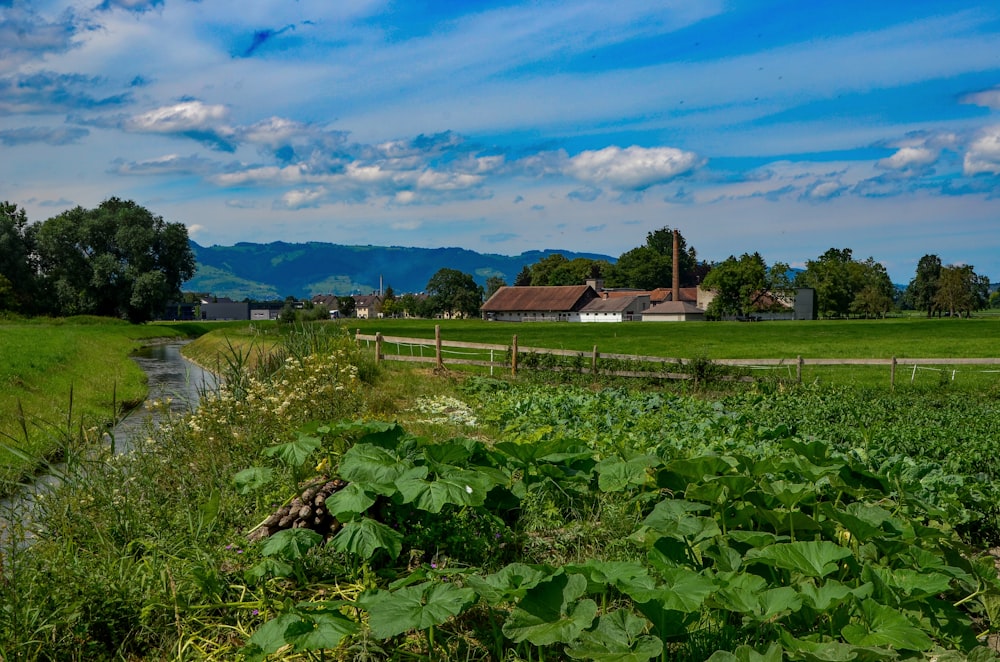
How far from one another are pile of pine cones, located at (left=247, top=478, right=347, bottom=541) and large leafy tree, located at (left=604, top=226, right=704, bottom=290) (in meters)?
147

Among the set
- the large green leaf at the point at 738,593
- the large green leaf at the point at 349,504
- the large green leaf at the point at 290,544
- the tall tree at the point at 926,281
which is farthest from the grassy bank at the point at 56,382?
the tall tree at the point at 926,281

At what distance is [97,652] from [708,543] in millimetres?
3571

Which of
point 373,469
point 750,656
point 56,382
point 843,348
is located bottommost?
point 56,382

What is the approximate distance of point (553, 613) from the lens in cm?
346

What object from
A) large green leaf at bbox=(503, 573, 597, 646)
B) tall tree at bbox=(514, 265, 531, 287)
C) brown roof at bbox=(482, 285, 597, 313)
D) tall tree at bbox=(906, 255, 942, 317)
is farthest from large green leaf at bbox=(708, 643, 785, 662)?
tall tree at bbox=(514, 265, 531, 287)

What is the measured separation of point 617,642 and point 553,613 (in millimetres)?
352

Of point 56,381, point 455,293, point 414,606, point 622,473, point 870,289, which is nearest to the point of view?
point 414,606

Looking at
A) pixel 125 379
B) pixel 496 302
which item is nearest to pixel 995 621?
pixel 125 379

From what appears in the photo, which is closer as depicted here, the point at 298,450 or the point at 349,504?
the point at 349,504

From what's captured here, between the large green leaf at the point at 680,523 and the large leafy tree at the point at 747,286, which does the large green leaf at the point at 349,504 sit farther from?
the large leafy tree at the point at 747,286

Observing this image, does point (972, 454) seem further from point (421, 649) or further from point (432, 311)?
point (432, 311)

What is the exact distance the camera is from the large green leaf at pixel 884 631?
324cm

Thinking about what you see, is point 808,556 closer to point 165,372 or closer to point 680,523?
point 680,523

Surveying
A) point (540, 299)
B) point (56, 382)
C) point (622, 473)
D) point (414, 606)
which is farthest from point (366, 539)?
point (540, 299)
